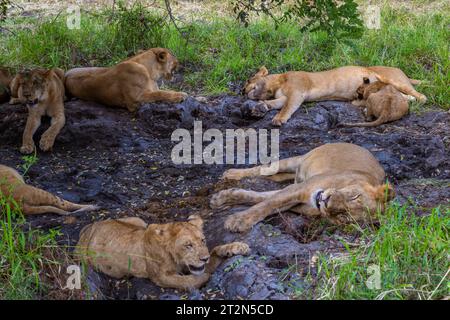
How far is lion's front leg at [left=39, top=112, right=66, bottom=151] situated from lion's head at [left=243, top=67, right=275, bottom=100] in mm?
2120

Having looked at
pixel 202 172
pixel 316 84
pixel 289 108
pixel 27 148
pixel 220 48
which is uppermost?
pixel 220 48

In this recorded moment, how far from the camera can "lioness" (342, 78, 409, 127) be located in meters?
7.73

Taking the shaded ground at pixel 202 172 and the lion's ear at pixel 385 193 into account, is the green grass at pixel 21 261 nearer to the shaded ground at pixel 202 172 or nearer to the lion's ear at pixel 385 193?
the shaded ground at pixel 202 172

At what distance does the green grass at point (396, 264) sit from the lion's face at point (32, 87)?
3.88 metres

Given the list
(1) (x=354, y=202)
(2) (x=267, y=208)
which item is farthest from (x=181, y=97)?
(1) (x=354, y=202)

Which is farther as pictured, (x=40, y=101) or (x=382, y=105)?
(x=382, y=105)

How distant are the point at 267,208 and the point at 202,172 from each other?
155cm

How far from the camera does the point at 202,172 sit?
6.72 metres

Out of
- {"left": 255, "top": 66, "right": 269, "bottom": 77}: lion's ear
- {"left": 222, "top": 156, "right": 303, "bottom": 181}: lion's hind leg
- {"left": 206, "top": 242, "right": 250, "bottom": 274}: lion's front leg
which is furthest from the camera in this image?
{"left": 255, "top": 66, "right": 269, "bottom": 77}: lion's ear

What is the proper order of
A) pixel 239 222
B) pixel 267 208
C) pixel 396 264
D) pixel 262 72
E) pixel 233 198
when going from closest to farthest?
pixel 396 264 → pixel 239 222 → pixel 267 208 → pixel 233 198 → pixel 262 72

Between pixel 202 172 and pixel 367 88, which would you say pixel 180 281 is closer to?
pixel 202 172

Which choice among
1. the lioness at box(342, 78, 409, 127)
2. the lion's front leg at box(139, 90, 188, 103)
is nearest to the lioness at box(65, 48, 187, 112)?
the lion's front leg at box(139, 90, 188, 103)

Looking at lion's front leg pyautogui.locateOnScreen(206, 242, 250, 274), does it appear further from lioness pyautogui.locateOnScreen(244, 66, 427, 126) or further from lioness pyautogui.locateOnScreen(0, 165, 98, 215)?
lioness pyautogui.locateOnScreen(244, 66, 427, 126)
